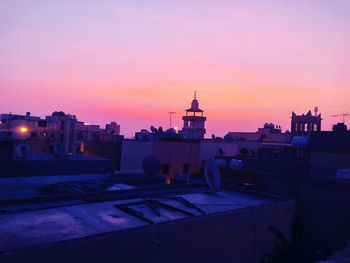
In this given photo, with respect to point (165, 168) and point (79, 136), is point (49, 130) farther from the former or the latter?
point (165, 168)

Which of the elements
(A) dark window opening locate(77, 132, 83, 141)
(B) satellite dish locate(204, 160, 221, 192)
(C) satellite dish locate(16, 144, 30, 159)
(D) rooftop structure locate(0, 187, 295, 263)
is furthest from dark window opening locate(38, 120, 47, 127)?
(B) satellite dish locate(204, 160, 221, 192)

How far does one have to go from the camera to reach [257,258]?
8.59m

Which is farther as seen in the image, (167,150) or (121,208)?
(167,150)

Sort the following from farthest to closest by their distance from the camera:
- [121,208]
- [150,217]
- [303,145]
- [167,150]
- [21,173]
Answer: [167,150] → [303,145] → [21,173] → [121,208] → [150,217]

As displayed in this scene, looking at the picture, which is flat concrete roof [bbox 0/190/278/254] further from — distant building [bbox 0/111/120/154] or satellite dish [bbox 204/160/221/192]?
distant building [bbox 0/111/120/154]

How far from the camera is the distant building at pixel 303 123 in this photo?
3600 cm

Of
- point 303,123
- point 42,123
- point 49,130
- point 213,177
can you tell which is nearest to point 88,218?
point 213,177

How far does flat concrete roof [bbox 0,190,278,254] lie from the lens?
5.55 metres

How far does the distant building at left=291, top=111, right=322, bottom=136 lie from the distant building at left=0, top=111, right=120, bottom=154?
2660 cm

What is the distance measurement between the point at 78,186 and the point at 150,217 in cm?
709

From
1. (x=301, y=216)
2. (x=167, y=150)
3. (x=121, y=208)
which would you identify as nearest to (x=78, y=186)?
(x=121, y=208)

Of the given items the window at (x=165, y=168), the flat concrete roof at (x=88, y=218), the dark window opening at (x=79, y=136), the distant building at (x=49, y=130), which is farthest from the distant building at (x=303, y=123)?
the dark window opening at (x=79, y=136)

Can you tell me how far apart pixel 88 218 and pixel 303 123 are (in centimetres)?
3399

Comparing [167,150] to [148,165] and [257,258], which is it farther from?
[257,258]
